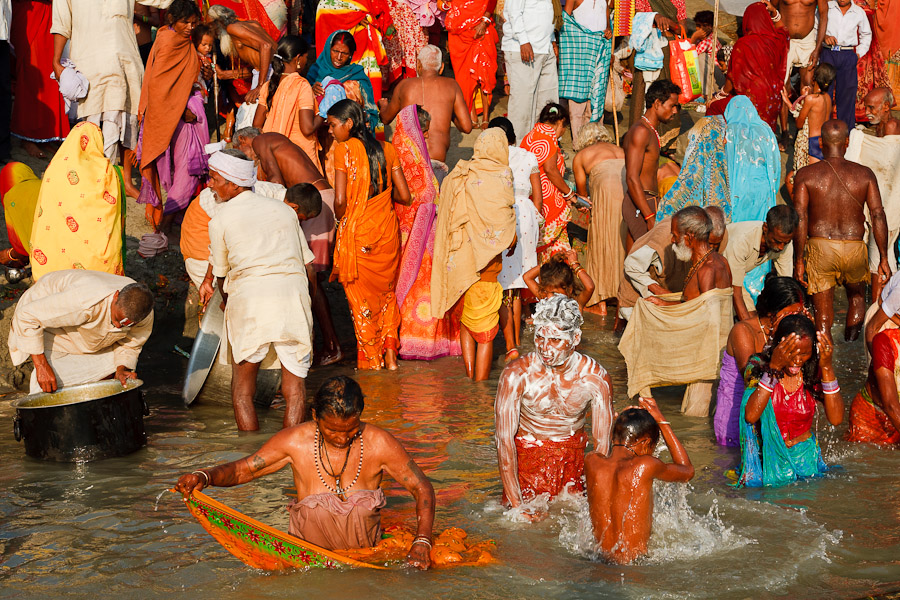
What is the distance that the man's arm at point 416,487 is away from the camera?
443 centimetres

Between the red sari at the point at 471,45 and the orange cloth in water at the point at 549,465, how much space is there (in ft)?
22.6

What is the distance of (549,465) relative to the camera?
525 cm

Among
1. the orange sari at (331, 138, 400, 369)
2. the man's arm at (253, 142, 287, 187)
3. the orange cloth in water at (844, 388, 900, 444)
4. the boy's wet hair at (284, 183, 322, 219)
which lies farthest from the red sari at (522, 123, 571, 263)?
the orange cloth in water at (844, 388, 900, 444)

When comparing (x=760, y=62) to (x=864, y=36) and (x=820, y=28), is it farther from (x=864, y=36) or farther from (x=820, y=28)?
(x=864, y=36)

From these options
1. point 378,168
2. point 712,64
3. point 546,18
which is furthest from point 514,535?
point 712,64

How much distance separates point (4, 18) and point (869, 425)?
24.4ft

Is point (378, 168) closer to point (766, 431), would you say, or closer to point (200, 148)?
point (200, 148)

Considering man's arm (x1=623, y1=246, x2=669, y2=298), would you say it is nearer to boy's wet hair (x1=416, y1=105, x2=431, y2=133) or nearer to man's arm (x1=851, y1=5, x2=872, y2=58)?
boy's wet hair (x1=416, y1=105, x2=431, y2=133)

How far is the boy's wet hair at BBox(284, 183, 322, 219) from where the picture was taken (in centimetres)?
730

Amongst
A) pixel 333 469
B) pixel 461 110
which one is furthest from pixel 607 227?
pixel 333 469

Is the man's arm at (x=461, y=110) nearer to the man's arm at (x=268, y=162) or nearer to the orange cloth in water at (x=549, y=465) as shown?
the man's arm at (x=268, y=162)

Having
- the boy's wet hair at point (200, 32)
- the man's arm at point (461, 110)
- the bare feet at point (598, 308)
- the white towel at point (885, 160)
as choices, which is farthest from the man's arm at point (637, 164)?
the boy's wet hair at point (200, 32)

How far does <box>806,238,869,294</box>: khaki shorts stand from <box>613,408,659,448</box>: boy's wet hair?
4886 millimetres

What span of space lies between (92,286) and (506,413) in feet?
8.94
